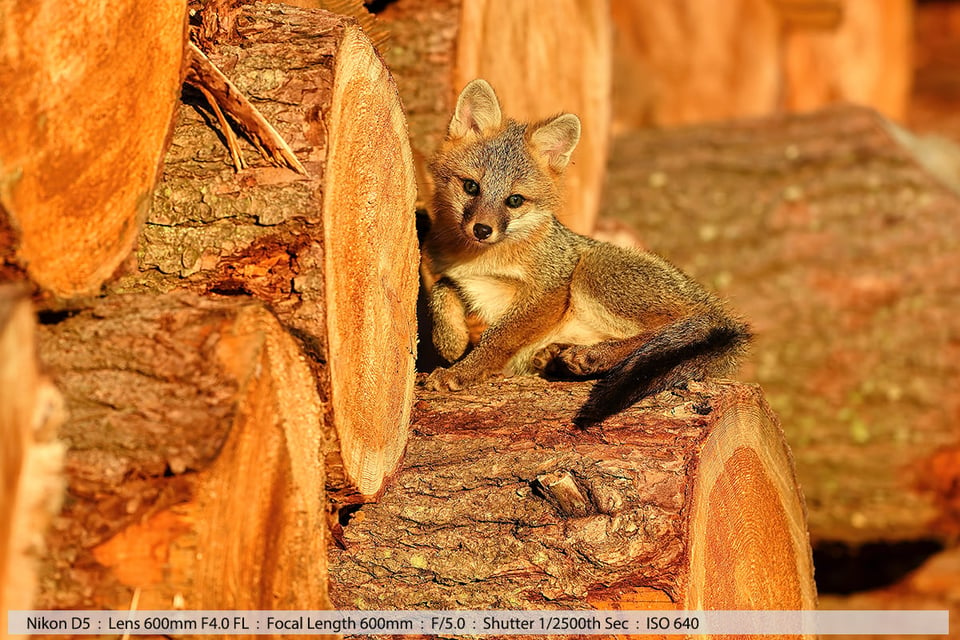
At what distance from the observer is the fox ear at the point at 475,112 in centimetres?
509

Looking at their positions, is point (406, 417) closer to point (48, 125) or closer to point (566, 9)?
point (48, 125)

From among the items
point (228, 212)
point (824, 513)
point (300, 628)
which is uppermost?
point (228, 212)

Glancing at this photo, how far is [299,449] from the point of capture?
9.55 feet

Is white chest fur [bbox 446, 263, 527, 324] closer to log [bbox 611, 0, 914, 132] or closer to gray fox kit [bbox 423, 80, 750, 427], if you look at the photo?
gray fox kit [bbox 423, 80, 750, 427]

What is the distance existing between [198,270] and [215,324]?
1.67ft

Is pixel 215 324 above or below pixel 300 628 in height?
above

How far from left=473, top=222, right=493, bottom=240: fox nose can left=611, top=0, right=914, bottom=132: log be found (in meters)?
4.81

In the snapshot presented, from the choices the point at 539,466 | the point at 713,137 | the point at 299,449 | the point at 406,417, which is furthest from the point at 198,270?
the point at 713,137

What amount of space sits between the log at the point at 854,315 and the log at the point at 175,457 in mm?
4820

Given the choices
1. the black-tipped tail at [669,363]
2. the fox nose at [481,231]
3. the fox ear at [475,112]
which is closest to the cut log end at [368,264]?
the black-tipped tail at [669,363]

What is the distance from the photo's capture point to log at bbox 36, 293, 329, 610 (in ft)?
8.20

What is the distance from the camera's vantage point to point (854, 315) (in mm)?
7051

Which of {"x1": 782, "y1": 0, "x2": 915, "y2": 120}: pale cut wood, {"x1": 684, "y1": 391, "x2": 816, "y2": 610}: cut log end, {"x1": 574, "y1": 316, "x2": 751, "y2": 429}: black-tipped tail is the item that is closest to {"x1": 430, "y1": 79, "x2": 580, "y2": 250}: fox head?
{"x1": 574, "y1": 316, "x2": 751, "y2": 429}: black-tipped tail

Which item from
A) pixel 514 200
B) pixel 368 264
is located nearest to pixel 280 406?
pixel 368 264
